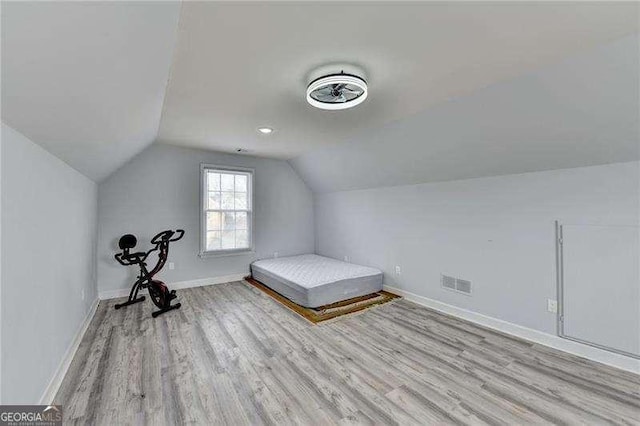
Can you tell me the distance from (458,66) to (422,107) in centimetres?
76

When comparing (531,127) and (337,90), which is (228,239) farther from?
(531,127)

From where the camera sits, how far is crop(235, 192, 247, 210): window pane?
522cm

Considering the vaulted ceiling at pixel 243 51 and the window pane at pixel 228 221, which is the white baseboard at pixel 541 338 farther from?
the window pane at pixel 228 221

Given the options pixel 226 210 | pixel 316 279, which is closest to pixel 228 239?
pixel 226 210

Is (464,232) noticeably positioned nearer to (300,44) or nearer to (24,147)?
(300,44)

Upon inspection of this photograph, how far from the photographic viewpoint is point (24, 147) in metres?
1.60

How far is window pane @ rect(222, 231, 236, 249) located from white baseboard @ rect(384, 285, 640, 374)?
341cm

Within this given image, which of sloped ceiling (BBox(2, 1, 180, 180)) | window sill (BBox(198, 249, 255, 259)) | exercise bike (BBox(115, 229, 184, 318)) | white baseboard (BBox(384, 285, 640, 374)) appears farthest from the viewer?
window sill (BBox(198, 249, 255, 259))

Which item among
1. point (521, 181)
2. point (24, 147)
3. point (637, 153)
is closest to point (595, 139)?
point (637, 153)

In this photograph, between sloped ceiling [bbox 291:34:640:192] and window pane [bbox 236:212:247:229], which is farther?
window pane [bbox 236:212:247:229]

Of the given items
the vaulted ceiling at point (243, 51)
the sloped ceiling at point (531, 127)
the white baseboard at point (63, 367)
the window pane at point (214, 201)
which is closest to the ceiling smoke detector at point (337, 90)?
the vaulted ceiling at point (243, 51)

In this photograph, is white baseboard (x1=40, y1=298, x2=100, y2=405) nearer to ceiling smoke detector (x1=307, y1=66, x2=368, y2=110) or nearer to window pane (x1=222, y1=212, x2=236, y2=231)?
window pane (x1=222, y1=212, x2=236, y2=231)

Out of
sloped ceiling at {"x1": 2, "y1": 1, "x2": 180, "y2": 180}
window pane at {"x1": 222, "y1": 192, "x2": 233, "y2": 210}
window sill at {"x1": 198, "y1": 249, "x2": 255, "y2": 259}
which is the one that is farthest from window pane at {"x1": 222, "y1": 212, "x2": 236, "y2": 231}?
sloped ceiling at {"x1": 2, "y1": 1, "x2": 180, "y2": 180}

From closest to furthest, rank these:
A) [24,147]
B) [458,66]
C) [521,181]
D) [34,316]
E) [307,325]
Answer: [24,147] < [34,316] < [458,66] < [521,181] < [307,325]
